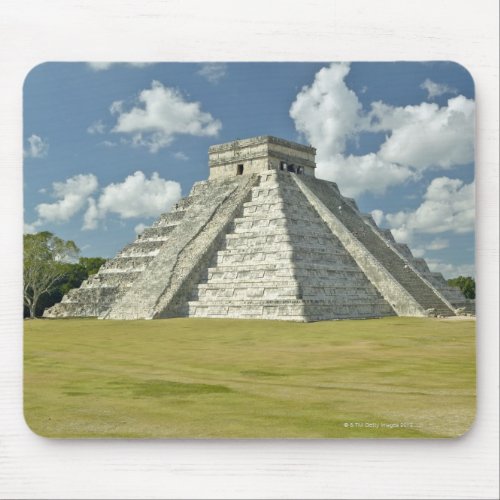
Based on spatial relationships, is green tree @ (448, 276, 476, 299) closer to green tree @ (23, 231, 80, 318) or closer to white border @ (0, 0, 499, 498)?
white border @ (0, 0, 499, 498)

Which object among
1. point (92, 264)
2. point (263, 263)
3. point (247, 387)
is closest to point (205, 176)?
point (92, 264)

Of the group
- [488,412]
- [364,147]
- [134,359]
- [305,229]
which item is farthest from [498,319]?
[305,229]

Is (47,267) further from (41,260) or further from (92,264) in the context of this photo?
(92,264)

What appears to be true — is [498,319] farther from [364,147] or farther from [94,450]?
[94,450]

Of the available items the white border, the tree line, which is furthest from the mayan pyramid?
the white border
